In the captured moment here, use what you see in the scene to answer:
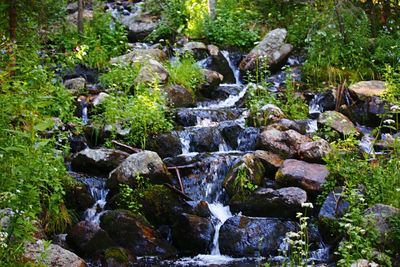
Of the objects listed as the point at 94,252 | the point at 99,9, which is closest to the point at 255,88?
the point at 94,252

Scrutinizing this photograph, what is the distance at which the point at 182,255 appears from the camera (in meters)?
7.13

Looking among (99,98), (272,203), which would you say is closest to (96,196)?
(272,203)

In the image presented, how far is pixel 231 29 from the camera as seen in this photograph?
584 inches

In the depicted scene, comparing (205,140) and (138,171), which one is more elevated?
(138,171)

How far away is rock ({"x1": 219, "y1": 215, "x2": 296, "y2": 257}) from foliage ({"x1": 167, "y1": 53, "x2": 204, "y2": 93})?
17.3ft

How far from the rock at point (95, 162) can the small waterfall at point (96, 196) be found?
0.24m

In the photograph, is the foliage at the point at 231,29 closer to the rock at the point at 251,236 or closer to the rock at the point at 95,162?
the rock at the point at 95,162

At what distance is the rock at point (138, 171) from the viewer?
7754 millimetres

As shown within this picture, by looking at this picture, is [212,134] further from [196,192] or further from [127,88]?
[127,88]

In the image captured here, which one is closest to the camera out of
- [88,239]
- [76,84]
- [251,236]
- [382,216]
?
[382,216]

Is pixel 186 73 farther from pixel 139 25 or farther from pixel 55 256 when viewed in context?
pixel 55 256

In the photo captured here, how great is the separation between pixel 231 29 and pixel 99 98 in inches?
221

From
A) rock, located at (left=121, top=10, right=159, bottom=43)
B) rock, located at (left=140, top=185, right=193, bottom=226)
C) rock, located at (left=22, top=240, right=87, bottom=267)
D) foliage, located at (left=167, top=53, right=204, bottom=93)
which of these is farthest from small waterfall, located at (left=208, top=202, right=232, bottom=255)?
rock, located at (left=121, top=10, right=159, bottom=43)

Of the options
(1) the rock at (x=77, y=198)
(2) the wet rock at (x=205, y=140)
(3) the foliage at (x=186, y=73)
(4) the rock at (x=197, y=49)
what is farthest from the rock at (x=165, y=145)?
(4) the rock at (x=197, y=49)
